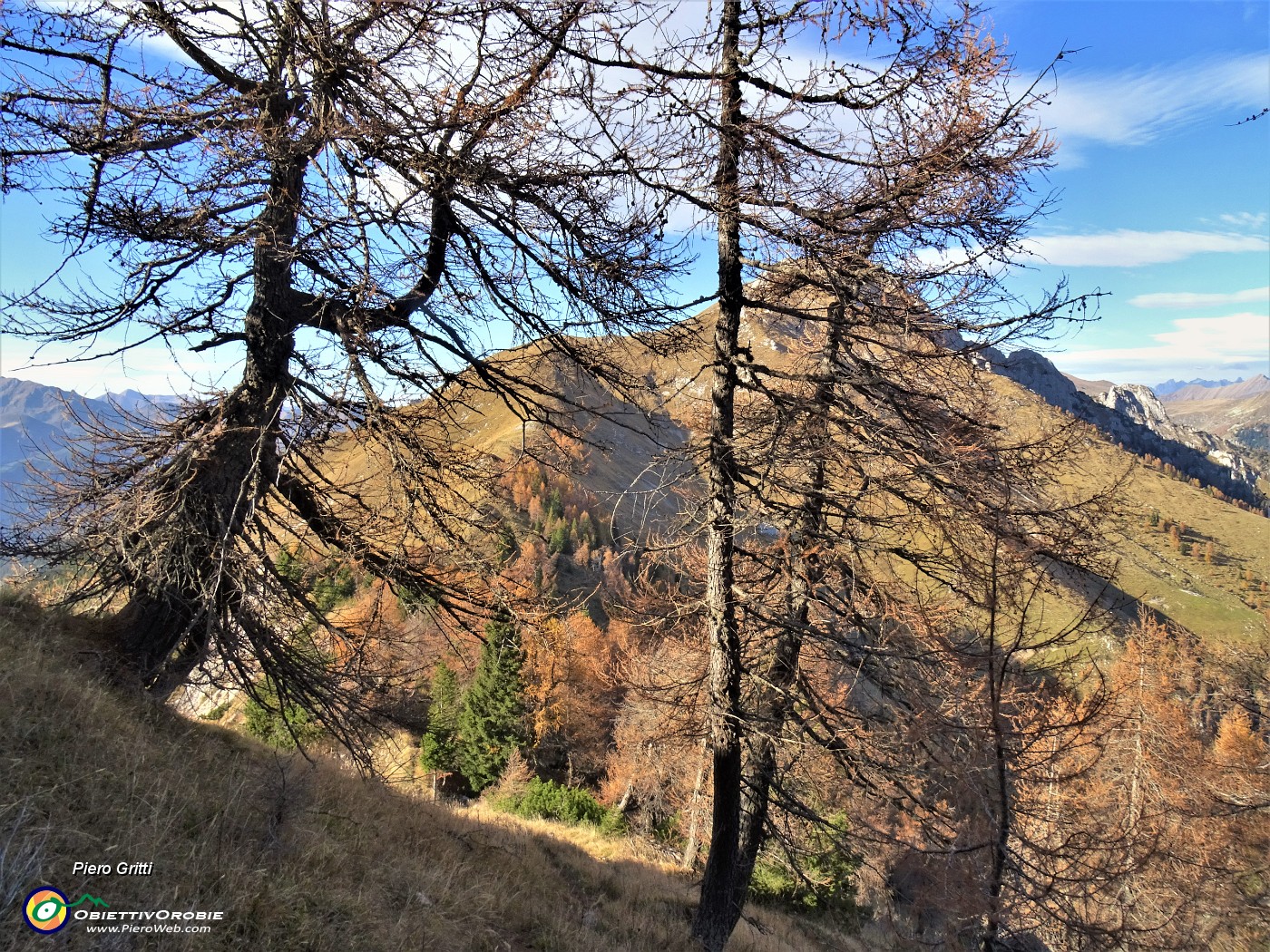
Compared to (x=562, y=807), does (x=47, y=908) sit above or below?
above

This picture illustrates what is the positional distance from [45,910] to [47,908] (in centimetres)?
1

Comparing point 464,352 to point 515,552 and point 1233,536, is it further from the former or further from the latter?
point 1233,536

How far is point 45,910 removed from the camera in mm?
3020

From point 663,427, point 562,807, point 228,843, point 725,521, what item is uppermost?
point 663,427

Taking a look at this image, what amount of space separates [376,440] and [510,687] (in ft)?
102

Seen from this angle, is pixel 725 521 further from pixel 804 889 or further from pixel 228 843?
pixel 804 889

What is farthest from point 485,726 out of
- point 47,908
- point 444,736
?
point 47,908

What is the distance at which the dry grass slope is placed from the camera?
348 cm

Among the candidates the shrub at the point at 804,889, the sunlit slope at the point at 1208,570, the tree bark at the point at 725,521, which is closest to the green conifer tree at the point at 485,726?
the shrub at the point at 804,889

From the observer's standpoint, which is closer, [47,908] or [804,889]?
[47,908]

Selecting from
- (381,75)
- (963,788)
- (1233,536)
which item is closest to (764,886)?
(963,788)

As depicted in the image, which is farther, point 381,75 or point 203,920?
point 381,75

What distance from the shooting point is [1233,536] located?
380ft

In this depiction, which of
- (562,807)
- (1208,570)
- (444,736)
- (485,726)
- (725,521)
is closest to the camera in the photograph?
(725,521)
